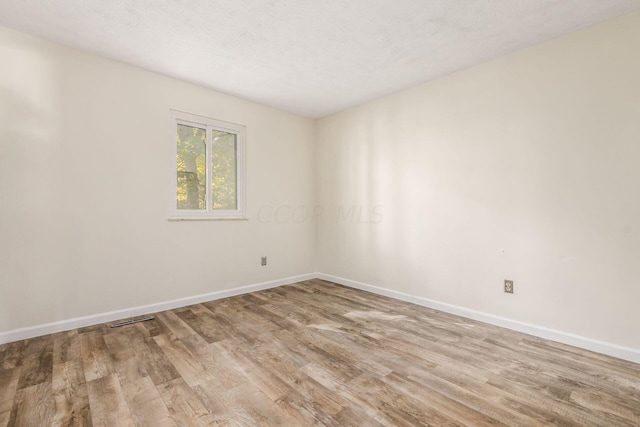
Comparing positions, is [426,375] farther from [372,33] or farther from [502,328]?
[372,33]

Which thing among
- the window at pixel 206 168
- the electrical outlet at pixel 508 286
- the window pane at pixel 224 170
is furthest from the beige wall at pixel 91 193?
the electrical outlet at pixel 508 286

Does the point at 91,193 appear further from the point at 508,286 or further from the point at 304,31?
the point at 508,286

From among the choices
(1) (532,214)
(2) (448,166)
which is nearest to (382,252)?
(2) (448,166)

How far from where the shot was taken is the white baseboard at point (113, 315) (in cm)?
237

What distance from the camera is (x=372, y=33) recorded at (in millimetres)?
2395

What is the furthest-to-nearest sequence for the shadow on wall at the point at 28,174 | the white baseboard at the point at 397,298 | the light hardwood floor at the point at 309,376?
the shadow on wall at the point at 28,174
the white baseboard at the point at 397,298
the light hardwood floor at the point at 309,376

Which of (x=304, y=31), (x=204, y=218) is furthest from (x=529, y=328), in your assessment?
(x=204, y=218)

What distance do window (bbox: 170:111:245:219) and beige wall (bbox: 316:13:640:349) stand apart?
5.75ft

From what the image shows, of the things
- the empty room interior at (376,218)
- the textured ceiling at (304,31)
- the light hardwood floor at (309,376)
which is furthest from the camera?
the textured ceiling at (304,31)

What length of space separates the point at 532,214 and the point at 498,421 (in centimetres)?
179

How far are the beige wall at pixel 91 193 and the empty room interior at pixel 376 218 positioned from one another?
0.02 metres

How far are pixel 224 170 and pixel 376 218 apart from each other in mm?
2070

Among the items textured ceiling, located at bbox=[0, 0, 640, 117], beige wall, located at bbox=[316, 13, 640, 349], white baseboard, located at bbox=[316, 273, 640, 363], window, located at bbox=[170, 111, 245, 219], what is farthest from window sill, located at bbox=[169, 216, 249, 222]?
white baseboard, located at bbox=[316, 273, 640, 363]

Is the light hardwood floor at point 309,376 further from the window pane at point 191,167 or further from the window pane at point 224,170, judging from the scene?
the window pane at point 224,170
